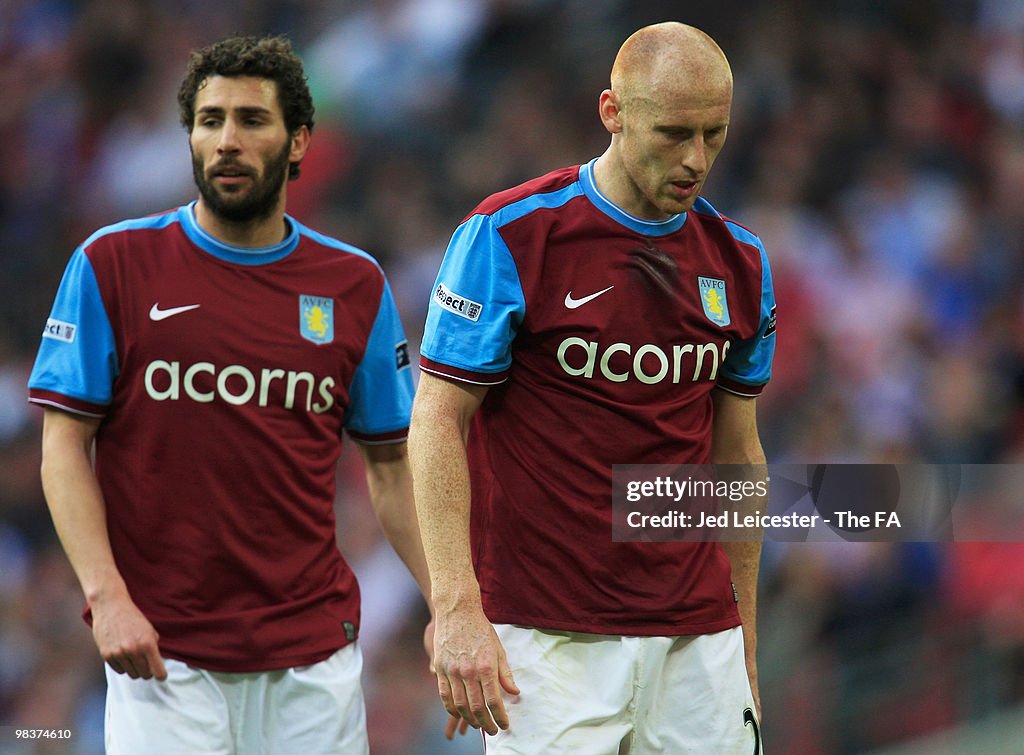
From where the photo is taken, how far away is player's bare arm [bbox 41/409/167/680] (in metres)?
3.45

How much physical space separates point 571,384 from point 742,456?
2.06 feet

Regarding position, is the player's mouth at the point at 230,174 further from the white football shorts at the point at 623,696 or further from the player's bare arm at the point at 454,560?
the white football shorts at the point at 623,696

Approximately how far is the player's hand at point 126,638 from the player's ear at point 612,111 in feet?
5.29

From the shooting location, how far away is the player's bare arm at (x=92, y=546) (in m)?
3.45

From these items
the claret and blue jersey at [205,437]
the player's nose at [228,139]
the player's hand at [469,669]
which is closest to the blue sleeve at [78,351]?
the claret and blue jersey at [205,437]

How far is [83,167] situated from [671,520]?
7.35m

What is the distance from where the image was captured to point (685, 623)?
3412 mm

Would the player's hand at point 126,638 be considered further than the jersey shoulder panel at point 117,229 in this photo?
No

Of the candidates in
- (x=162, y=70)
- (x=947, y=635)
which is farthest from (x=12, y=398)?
(x=947, y=635)

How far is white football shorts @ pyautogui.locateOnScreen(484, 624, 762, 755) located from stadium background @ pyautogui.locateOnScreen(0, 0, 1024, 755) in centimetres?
283

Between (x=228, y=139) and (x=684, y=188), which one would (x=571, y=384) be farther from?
(x=228, y=139)

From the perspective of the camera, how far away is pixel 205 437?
372 centimetres

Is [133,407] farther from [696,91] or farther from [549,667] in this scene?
[696,91]

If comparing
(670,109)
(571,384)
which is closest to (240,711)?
(571,384)
